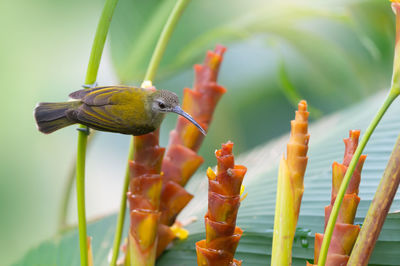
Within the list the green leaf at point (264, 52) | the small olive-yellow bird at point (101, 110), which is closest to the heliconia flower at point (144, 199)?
the small olive-yellow bird at point (101, 110)

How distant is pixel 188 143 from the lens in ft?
1.56

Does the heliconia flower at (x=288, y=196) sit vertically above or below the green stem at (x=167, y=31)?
below

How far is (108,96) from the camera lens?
2.04 feet

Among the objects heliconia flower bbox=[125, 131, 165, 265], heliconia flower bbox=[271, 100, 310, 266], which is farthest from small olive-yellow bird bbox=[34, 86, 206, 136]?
heliconia flower bbox=[271, 100, 310, 266]

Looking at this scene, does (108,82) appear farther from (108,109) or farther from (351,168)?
(351,168)

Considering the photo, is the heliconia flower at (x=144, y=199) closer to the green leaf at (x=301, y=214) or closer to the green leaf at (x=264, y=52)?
the green leaf at (x=301, y=214)

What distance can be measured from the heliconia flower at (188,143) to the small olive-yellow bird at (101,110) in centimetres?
6

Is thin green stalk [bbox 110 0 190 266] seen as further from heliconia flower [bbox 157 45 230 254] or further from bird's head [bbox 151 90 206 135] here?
bird's head [bbox 151 90 206 135]

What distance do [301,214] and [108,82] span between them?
84 cm

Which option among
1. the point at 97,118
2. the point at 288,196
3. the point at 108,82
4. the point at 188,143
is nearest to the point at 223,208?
the point at 288,196

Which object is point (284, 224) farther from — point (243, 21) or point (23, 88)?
point (23, 88)

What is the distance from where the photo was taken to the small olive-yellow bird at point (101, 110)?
1.87 feet

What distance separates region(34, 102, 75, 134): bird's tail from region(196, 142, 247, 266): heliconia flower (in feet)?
1.04

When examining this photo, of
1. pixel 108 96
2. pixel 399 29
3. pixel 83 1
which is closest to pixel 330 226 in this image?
pixel 399 29
